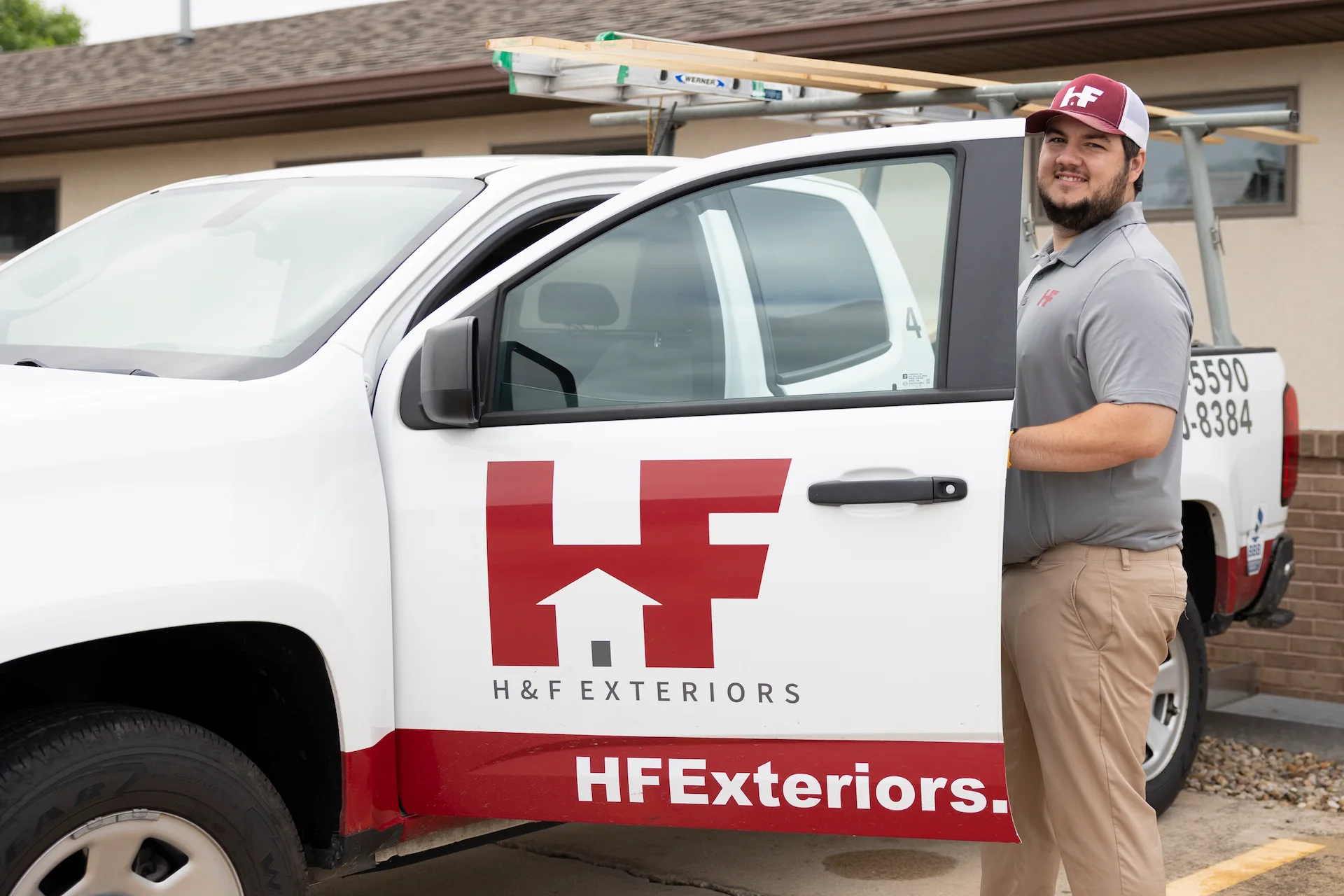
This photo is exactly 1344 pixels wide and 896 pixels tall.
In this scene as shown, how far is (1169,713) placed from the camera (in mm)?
5000

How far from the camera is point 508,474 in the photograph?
3.08 meters

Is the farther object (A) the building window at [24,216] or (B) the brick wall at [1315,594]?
(A) the building window at [24,216]

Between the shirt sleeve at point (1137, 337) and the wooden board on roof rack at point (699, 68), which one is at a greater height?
the wooden board on roof rack at point (699, 68)

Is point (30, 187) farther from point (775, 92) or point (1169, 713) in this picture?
point (1169, 713)

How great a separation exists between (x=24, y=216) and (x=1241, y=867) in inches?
454

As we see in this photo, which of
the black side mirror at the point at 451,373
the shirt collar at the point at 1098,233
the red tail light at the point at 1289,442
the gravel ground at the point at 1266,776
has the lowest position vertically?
the gravel ground at the point at 1266,776

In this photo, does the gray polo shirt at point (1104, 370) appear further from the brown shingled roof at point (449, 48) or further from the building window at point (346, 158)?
the building window at point (346, 158)

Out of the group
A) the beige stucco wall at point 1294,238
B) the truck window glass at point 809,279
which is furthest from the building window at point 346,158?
the truck window glass at point 809,279

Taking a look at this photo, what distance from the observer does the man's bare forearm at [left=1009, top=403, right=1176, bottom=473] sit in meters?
2.95

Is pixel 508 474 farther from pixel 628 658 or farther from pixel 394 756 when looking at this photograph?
pixel 394 756

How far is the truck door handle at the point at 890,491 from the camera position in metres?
2.93

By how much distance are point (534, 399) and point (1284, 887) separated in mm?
2808

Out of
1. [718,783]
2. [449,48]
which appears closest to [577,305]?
[718,783]

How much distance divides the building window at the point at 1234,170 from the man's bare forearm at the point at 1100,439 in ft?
15.4
